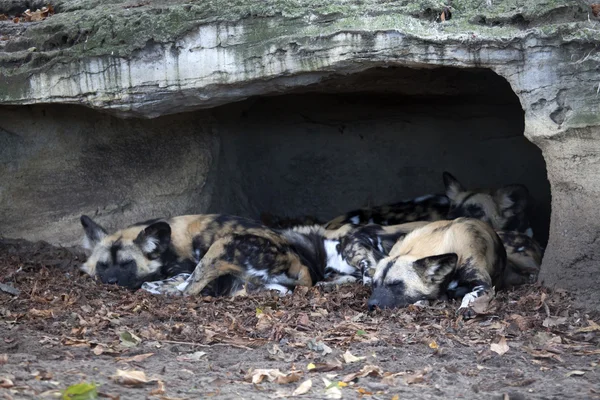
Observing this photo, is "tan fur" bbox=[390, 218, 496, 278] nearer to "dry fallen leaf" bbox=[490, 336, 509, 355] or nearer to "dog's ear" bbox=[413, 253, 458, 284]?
"dog's ear" bbox=[413, 253, 458, 284]

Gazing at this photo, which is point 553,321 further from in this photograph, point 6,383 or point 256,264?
point 6,383

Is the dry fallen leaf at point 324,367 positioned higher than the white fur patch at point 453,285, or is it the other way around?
the white fur patch at point 453,285

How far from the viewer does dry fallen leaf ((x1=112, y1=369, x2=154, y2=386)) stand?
10.3 ft

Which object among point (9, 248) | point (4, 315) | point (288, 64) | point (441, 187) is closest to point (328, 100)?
point (441, 187)

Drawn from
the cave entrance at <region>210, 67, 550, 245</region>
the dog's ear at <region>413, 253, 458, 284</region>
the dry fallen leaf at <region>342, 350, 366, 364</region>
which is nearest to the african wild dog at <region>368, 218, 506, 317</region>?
the dog's ear at <region>413, 253, 458, 284</region>

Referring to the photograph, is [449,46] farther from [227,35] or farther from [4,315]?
[4,315]

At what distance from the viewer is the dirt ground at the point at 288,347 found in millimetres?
3211

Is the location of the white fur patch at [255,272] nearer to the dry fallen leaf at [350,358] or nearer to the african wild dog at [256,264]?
the african wild dog at [256,264]

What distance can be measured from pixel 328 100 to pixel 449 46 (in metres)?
2.57

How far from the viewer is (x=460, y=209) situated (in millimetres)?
6801

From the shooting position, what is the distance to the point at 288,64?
4879 millimetres

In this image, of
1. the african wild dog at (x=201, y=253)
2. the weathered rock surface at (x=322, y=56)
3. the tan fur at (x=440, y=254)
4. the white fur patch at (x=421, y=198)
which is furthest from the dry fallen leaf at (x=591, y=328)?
the white fur patch at (x=421, y=198)

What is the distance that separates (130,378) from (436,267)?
7.34ft

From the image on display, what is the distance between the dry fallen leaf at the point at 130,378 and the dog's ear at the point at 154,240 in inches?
96.8
